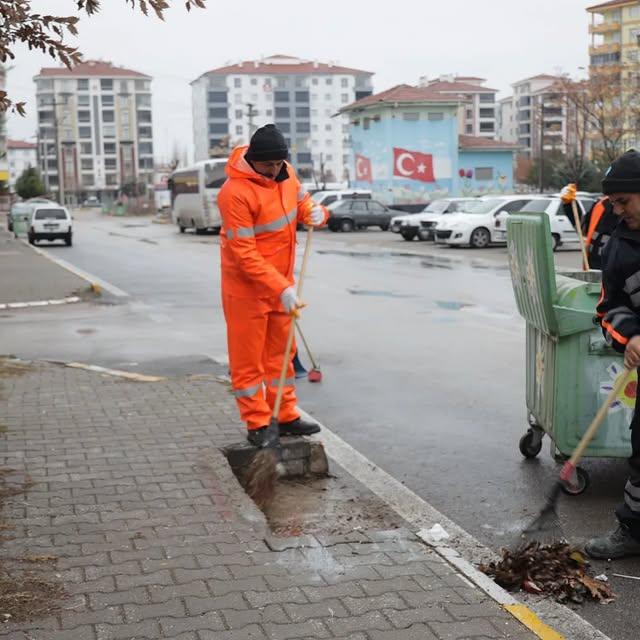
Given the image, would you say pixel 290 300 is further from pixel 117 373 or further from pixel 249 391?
pixel 117 373

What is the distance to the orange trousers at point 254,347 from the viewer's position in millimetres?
6301

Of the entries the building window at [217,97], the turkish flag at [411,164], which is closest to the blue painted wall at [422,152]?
the turkish flag at [411,164]

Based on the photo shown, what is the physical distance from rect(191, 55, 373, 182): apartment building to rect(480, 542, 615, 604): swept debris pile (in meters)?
161

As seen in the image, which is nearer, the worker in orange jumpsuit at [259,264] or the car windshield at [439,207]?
the worker in orange jumpsuit at [259,264]

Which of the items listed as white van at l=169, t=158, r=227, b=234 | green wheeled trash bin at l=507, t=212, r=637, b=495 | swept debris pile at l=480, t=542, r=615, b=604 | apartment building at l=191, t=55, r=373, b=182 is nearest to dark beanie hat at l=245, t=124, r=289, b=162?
green wheeled trash bin at l=507, t=212, r=637, b=495

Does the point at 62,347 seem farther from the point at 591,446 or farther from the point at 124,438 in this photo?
the point at 591,446

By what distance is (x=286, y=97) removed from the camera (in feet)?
553

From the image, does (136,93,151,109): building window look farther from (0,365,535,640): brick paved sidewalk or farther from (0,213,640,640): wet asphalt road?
(0,365,535,640): brick paved sidewalk

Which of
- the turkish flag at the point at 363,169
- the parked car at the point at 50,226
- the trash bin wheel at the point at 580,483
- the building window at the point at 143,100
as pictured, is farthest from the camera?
the building window at the point at 143,100

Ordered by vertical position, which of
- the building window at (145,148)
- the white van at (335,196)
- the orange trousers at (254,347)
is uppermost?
the building window at (145,148)

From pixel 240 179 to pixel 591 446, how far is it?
246 cm

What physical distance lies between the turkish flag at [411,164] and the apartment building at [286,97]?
104777 mm

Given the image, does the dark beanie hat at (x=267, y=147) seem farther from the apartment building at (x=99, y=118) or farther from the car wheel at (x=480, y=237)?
the apartment building at (x=99, y=118)

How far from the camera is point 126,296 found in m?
18.5
